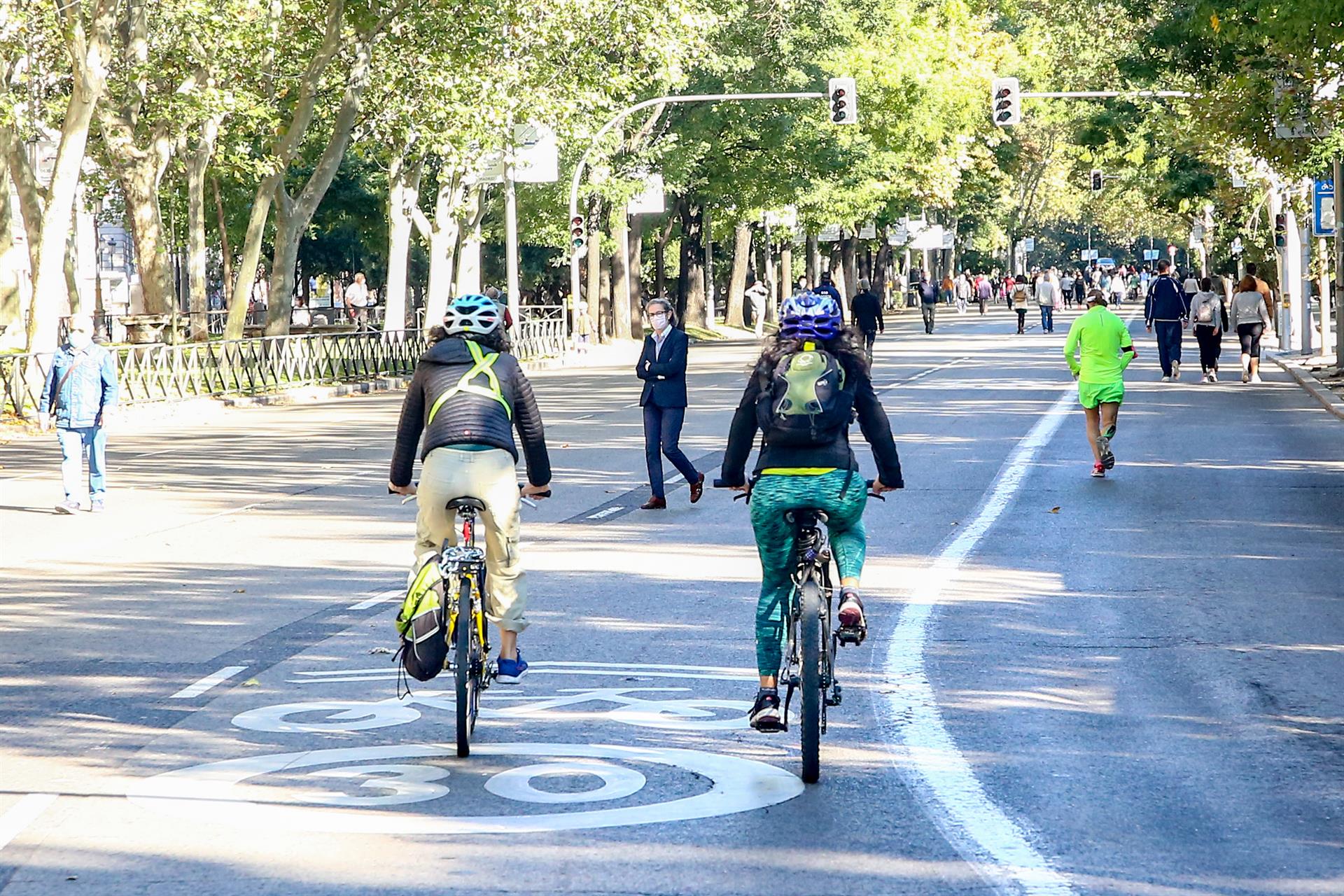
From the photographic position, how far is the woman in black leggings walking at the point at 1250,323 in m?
31.9

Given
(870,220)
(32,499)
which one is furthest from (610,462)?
(870,220)

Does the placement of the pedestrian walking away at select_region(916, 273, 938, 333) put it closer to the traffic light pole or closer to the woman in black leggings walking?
the traffic light pole

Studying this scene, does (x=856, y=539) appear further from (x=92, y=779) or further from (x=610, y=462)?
(x=610, y=462)

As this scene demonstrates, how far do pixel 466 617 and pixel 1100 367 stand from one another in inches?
458

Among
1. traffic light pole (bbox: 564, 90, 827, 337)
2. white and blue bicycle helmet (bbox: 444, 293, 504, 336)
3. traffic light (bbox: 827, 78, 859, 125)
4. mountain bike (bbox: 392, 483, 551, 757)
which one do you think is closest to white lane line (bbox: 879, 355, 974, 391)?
traffic light (bbox: 827, 78, 859, 125)

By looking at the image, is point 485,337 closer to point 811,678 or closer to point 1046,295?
point 811,678

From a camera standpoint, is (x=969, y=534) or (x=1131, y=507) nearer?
(x=969, y=534)

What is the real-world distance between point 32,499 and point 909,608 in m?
10.6

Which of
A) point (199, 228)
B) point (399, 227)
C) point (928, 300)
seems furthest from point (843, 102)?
point (928, 300)

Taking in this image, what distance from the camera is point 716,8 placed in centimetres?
4947

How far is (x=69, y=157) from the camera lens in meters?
29.0

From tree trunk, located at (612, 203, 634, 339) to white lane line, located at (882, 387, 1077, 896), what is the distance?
44.1 m

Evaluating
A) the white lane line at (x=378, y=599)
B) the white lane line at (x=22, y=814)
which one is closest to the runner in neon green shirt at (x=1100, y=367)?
the white lane line at (x=378, y=599)

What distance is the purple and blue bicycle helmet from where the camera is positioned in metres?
7.35
